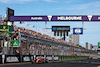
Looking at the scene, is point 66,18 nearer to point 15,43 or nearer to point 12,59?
point 12,59

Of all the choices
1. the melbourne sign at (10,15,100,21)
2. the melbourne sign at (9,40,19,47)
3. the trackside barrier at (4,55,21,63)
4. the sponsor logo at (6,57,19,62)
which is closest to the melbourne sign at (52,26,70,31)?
the melbourne sign at (10,15,100,21)

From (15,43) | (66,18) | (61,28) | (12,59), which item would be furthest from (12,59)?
(66,18)

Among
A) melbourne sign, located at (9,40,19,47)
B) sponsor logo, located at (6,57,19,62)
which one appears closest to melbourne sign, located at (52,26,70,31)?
melbourne sign, located at (9,40,19,47)

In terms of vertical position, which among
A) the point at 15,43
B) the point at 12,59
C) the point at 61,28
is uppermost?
the point at 61,28

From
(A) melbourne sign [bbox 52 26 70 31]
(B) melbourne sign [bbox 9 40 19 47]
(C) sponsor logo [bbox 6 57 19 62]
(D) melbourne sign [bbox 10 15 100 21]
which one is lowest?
(C) sponsor logo [bbox 6 57 19 62]

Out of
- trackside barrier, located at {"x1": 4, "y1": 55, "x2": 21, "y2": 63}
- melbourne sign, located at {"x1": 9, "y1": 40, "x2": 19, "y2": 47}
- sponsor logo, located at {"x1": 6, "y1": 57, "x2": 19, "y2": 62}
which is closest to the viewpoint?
trackside barrier, located at {"x1": 4, "y1": 55, "x2": 21, "y2": 63}

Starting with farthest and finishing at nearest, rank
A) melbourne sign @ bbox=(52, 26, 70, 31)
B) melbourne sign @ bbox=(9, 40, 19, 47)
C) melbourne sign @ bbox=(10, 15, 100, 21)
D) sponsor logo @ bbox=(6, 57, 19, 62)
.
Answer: melbourne sign @ bbox=(9, 40, 19, 47) → melbourne sign @ bbox=(52, 26, 70, 31) → sponsor logo @ bbox=(6, 57, 19, 62) → melbourne sign @ bbox=(10, 15, 100, 21)

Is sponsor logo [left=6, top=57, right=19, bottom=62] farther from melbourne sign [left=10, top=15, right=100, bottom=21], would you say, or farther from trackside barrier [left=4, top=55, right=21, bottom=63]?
melbourne sign [left=10, top=15, right=100, bottom=21]

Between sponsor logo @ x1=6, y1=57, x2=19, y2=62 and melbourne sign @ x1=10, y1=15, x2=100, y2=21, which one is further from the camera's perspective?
sponsor logo @ x1=6, y1=57, x2=19, y2=62

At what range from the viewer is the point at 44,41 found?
78375mm

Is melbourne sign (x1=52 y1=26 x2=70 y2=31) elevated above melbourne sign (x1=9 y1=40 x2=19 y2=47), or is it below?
above

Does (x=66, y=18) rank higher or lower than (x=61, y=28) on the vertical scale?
higher

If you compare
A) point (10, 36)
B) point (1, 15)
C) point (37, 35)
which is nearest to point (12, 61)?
point (10, 36)

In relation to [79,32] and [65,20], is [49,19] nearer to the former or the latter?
[65,20]
